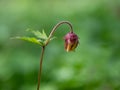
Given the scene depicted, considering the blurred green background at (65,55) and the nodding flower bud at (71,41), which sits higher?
the blurred green background at (65,55)

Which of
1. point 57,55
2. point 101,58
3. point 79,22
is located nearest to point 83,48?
point 57,55

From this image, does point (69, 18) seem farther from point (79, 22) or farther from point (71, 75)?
point (71, 75)

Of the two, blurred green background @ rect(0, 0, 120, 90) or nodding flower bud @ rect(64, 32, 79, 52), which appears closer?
nodding flower bud @ rect(64, 32, 79, 52)

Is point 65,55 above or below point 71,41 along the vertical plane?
above

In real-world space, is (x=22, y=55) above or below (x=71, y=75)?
above

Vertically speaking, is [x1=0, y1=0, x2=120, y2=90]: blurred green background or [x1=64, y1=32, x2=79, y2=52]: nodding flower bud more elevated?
[x1=0, y1=0, x2=120, y2=90]: blurred green background

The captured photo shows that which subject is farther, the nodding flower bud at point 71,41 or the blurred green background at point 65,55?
the blurred green background at point 65,55

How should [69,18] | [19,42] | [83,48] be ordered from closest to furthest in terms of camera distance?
[83,48], [19,42], [69,18]

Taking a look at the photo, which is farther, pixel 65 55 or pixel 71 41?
pixel 65 55
